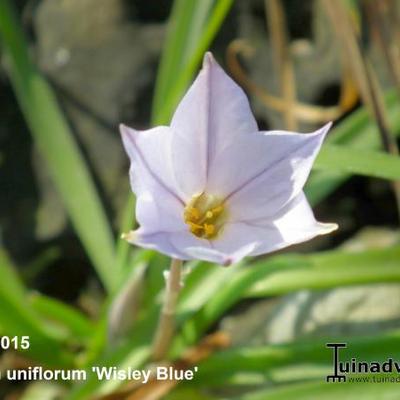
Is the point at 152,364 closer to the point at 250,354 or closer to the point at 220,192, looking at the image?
the point at 250,354

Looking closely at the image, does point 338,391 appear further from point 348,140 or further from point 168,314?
point 348,140

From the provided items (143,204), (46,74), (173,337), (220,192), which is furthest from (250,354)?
(46,74)

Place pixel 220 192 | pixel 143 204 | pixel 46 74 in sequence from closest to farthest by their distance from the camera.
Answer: pixel 143 204 → pixel 220 192 → pixel 46 74

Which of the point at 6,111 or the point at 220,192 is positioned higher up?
the point at 6,111

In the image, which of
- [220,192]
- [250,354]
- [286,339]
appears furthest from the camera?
[286,339]

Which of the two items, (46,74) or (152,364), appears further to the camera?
(46,74)

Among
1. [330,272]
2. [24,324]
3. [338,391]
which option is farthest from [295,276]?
[24,324]

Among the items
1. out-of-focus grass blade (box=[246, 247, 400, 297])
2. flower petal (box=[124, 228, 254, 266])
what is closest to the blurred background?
out-of-focus grass blade (box=[246, 247, 400, 297])
